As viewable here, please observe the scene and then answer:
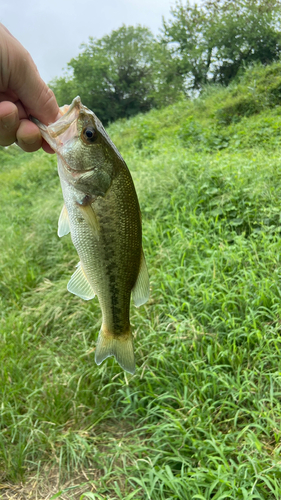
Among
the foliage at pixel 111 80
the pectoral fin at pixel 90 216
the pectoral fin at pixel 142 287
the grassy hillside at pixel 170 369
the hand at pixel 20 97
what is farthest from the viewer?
the foliage at pixel 111 80

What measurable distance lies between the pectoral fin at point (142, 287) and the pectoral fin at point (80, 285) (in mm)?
179

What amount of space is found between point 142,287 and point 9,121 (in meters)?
0.88

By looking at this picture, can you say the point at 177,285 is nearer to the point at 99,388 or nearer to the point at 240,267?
the point at 240,267

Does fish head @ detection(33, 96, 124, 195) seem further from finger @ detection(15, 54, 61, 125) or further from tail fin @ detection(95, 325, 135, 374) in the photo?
tail fin @ detection(95, 325, 135, 374)

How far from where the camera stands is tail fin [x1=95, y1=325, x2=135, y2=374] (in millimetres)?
1382

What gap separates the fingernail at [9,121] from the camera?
4.83ft

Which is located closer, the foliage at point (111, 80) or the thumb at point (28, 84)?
the thumb at point (28, 84)

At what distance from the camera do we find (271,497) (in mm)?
1843

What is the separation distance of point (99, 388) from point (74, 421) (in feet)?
0.93

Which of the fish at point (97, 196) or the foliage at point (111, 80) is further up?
the fish at point (97, 196)

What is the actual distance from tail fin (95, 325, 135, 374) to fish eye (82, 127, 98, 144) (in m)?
0.72

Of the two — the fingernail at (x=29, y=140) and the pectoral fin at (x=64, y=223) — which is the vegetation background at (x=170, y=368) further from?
the fingernail at (x=29, y=140)

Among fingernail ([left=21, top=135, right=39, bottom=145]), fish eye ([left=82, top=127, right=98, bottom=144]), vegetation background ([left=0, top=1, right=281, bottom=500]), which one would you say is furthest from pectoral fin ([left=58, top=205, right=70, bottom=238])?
vegetation background ([left=0, top=1, right=281, bottom=500])

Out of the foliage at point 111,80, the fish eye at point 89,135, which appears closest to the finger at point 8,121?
the fish eye at point 89,135
